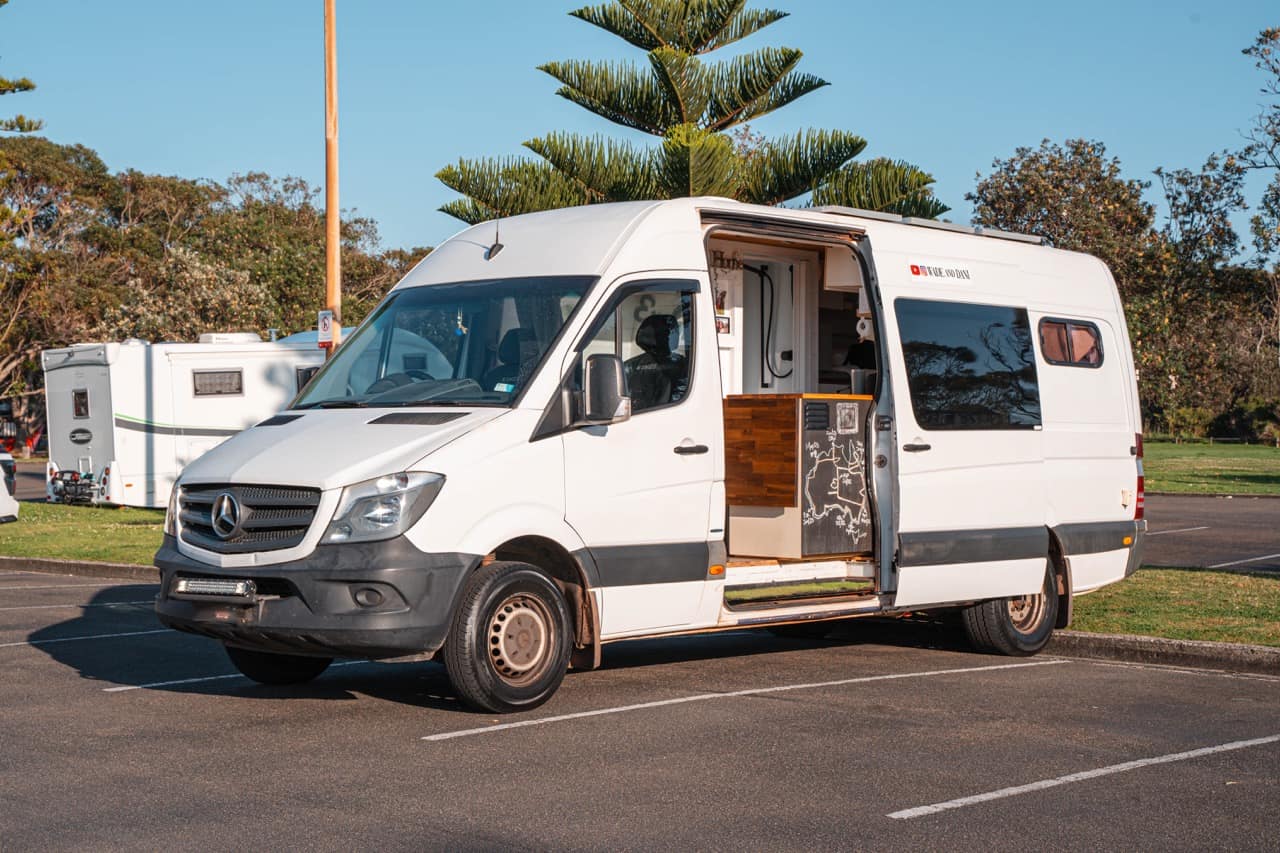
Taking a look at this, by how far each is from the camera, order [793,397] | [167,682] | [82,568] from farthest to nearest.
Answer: [82,568] → [793,397] → [167,682]

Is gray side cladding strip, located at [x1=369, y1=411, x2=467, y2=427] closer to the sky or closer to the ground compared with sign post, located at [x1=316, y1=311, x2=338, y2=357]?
closer to the ground

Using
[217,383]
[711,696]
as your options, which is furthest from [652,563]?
[217,383]

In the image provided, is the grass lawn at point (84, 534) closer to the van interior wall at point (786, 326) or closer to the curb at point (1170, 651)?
the van interior wall at point (786, 326)

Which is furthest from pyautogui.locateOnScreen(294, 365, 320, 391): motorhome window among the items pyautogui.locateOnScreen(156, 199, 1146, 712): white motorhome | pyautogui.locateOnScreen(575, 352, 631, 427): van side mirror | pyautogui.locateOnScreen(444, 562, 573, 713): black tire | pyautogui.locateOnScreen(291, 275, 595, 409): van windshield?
pyautogui.locateOnScreen(444, 562, 573, 713): black tire

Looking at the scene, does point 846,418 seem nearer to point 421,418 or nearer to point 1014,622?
point 1014,622

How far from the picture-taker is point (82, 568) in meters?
16.8

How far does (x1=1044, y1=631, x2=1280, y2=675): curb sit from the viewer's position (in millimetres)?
10273

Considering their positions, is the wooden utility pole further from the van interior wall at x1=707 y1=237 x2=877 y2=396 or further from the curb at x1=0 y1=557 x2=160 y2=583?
the van interior wall at x1=707 y1=237 x2=877 y2=396

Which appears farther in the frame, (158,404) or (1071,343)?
(158,404)

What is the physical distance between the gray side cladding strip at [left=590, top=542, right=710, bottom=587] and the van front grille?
1.60 metres

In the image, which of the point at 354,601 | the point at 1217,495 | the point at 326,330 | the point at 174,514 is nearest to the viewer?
the point at 354,601

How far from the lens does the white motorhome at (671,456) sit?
7.95 meters

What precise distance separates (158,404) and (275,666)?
A: 1861 cm

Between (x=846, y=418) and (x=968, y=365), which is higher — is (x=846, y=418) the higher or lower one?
the lower one
